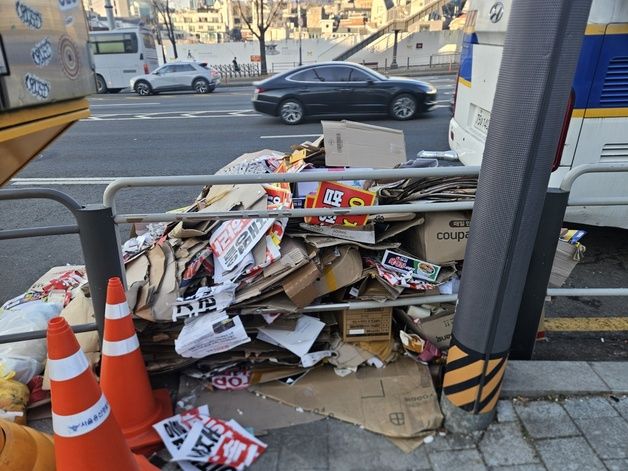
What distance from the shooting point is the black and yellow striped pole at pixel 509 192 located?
5.23 feet

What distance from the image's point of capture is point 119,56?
2366 cm

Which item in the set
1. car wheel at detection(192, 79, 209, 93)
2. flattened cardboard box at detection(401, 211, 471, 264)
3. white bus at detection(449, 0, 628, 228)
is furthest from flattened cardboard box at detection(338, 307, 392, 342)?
car wheel at detection(192, 79, 209, 93)

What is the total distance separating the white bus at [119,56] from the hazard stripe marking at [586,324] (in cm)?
2483

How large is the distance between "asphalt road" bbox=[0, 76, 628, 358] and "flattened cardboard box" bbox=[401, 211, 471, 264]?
103 centimetres

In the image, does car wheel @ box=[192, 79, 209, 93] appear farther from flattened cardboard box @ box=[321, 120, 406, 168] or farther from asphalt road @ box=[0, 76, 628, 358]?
flattened cardboard box @ box=[321, 120, 406, 168]

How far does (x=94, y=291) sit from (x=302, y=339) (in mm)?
1124

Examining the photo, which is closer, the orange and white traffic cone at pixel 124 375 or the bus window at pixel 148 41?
the orange and white traffic cone at pixel 124 375

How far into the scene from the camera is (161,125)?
1215 centimetres

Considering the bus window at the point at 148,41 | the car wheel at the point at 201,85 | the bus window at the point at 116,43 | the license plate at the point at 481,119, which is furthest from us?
the bus window at the point at 148,41

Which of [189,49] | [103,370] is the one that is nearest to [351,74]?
[103,370]

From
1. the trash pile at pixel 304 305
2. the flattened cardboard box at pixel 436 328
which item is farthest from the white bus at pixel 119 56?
the flattened cardboard box at pixel 436 328

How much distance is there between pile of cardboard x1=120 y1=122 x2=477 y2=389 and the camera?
245 centimetres

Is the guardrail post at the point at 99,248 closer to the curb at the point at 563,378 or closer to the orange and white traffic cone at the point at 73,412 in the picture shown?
the orange and white traffic cone at the point at 73,412

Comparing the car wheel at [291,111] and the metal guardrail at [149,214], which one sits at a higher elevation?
the metal guardrail at [149,214]
